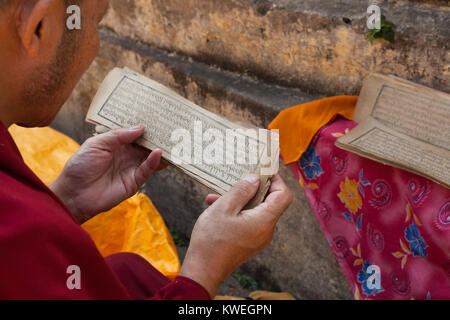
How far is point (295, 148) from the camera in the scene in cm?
158

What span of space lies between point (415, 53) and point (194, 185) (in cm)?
141

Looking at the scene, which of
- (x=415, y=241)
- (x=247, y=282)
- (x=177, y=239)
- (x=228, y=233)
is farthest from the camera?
(x=177, y=239)

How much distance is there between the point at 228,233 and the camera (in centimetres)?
108

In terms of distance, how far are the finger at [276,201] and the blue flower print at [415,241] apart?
40cm

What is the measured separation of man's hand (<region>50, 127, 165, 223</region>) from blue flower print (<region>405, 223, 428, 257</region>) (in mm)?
775

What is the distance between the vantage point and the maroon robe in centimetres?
74

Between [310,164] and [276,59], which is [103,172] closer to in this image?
[310,164]

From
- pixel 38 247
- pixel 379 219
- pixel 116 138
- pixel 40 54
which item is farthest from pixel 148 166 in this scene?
pixel 379 219

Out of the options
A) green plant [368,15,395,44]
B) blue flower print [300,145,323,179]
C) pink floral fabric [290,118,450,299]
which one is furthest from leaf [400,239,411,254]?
green plant [368,15,395,44]

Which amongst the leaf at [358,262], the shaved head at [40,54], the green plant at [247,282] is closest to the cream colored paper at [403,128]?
the leaf at [358,262]

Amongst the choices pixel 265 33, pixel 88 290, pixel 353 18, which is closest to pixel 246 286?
pixel 265 33

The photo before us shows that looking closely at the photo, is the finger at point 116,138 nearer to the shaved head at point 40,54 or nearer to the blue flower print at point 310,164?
the shaved head at point 40,54

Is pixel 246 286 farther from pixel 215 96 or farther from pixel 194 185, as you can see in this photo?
pixel 215 96

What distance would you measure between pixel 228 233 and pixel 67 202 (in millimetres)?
600
